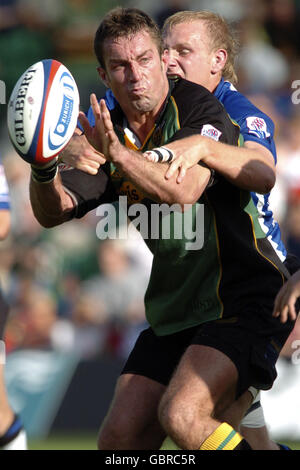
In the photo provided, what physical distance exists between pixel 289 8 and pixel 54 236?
4.77m

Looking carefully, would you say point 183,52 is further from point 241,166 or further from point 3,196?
point 3,196

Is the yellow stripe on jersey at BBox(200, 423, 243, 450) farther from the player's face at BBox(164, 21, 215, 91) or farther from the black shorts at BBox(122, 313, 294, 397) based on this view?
the player's face at BBox(164, 21, 215, 91)

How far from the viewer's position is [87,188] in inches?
194

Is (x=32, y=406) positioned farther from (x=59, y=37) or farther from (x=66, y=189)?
(x=59, y=37)

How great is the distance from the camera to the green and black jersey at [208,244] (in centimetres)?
457

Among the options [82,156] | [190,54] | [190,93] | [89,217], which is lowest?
[89,217]

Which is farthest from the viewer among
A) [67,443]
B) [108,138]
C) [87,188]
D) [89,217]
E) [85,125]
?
[89,217]

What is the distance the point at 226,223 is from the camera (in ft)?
15.0

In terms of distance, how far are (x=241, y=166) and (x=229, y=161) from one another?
71 millimetres

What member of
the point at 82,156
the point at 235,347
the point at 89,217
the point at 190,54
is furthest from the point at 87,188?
the point at 89,217

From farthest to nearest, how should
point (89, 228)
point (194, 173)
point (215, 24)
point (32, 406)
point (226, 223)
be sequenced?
1. point (89, 228)
2. point (32, 406)
3. point (215, 24)
4. point (226, 223)
5. point (194, 173)

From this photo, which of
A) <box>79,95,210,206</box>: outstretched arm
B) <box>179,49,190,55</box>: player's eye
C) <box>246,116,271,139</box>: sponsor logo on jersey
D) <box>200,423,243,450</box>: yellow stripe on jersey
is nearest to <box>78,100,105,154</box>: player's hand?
<box>79,95,210,206</box>: outstretched arm

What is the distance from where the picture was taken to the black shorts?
4383 millimetres
